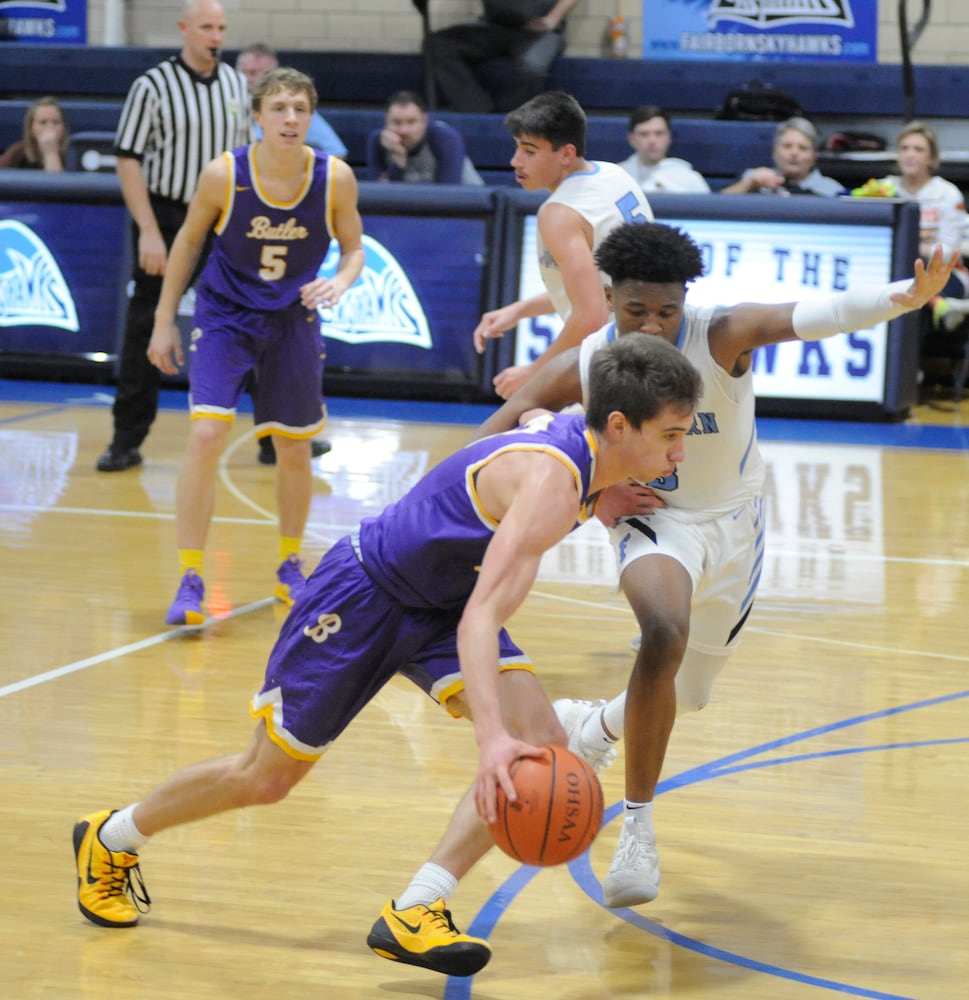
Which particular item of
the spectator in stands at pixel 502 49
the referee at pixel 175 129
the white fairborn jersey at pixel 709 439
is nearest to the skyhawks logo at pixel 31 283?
the referee at pixel 175 129

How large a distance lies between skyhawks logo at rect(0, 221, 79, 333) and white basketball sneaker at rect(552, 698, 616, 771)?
7538 millimetres

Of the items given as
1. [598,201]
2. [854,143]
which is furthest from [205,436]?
[854,143]

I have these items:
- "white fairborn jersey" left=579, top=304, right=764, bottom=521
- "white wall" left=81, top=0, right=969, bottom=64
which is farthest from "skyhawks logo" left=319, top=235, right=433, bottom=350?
"white fairborn jersey" left=579, top=304, right=764, bottom=521

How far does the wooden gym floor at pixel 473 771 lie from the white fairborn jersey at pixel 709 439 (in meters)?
0.82

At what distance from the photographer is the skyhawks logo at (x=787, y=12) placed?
539 inches

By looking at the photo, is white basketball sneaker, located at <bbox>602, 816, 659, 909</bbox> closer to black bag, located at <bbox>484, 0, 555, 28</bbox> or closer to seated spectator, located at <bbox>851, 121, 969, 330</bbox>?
seated spectator, located at <bbox>851, 121, 969, 330</bbox>

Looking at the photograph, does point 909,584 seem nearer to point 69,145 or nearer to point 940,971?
point 940,971

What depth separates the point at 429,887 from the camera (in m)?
3.12

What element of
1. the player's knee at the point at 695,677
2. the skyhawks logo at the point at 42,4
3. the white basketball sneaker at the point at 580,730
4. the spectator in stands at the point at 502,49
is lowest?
Answer: the white basketball sneaker at the point at 580,730

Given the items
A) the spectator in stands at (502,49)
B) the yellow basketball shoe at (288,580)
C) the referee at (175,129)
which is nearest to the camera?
the yellow basketball shoe at (288,580)

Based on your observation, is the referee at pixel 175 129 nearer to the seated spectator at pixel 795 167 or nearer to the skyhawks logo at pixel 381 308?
the skyhawks logo at pixel 381 308

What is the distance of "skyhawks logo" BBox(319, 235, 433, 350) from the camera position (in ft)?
34.7

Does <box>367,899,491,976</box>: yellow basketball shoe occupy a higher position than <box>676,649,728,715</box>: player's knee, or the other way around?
<box>676,649,728,715</box>: player's knee

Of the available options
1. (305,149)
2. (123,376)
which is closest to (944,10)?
(123,376)
